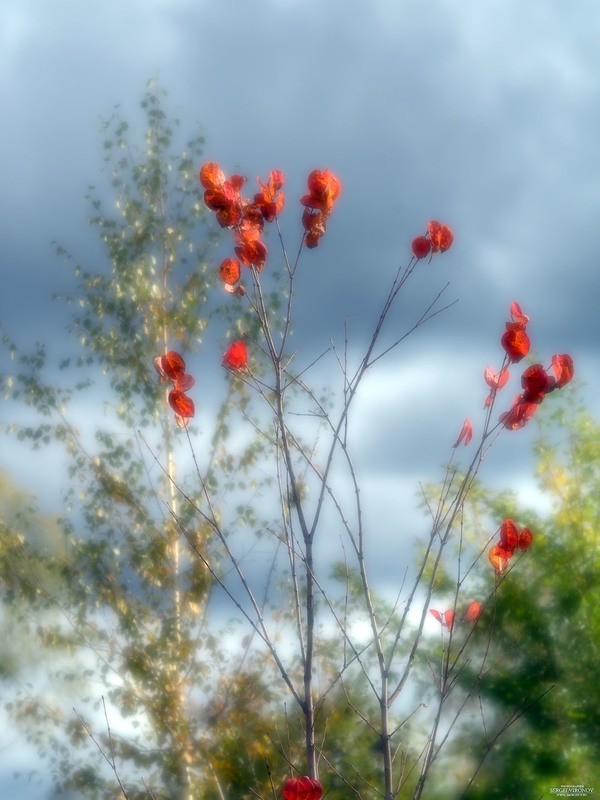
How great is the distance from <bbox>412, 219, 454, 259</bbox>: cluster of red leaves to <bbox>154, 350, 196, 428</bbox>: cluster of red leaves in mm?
650

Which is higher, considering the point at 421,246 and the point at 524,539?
the point at 421,246

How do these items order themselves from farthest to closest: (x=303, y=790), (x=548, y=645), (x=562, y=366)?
(x=548, y=645) → (x=562, y=366) → (x=303, y=790)

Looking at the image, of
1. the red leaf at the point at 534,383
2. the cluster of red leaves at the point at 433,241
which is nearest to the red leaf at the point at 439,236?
the cluster of red leaves at the point at 433,241

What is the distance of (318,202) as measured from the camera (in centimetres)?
233

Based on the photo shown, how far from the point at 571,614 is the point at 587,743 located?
1037mm

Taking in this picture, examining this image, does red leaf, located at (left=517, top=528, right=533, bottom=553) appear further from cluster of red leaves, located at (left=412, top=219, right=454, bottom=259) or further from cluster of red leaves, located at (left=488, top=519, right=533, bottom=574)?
cluster of red leaves, located at (left=412, top=219, right=454, bottom=259)

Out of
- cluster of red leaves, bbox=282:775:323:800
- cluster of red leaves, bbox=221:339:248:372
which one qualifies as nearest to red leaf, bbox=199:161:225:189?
cluster of red leaves, bbox=221:339:248:372

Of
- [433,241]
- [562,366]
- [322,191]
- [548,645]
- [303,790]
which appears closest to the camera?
[303,790]

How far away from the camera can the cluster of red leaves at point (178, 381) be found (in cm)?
233

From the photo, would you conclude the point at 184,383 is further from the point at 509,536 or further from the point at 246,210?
the point at 509,536

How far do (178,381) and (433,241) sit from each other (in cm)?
73

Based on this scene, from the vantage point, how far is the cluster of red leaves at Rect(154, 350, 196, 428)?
2.33 meters

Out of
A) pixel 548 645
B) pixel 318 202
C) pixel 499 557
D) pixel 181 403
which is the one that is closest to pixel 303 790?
pixel 499 557

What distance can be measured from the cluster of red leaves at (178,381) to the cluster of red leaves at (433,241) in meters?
0.65
